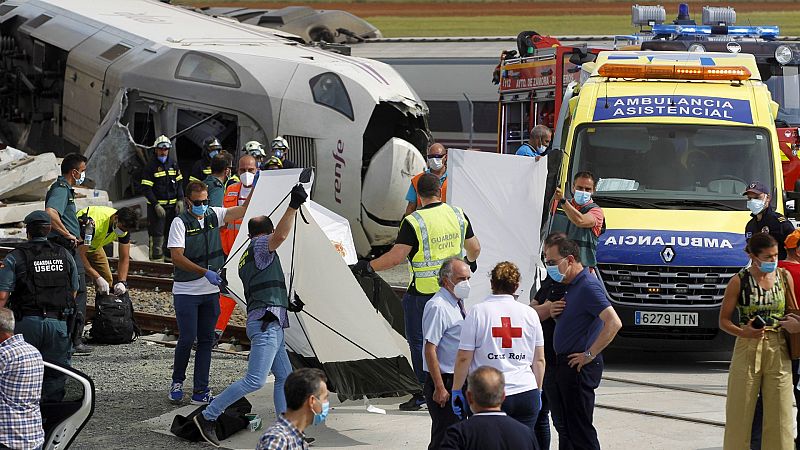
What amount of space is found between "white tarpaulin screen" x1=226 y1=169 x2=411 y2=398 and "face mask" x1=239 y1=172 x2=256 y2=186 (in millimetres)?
3343

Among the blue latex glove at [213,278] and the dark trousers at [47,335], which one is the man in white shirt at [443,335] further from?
the dark trousers at [47,335]

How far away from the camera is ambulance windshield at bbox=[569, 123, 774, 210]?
12922 mm

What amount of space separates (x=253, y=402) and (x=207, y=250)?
130 centimetres

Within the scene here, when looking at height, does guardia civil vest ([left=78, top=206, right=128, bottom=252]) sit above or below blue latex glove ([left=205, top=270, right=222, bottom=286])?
below

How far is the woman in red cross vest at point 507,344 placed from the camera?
758 cm

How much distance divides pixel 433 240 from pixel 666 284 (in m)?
3.41

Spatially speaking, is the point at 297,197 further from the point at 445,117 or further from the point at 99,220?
the point at 445,117

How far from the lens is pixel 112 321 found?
549 inches

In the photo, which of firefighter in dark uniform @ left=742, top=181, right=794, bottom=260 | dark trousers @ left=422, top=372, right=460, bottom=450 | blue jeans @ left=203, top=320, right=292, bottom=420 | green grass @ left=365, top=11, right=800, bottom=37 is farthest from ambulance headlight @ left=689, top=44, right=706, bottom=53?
green grass @ left=365, top=11, right=800, bottom=37

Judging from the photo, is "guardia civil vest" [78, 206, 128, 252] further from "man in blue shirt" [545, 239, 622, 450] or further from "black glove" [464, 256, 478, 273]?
"man in blue shirt" [545, 239, 622, 450]

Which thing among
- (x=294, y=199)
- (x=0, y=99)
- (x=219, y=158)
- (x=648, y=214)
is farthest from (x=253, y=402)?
(x=0, y=99)

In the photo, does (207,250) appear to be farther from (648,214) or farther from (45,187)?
(45,187)

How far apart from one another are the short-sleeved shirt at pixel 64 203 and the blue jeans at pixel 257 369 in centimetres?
349

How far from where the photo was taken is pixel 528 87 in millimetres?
18969
